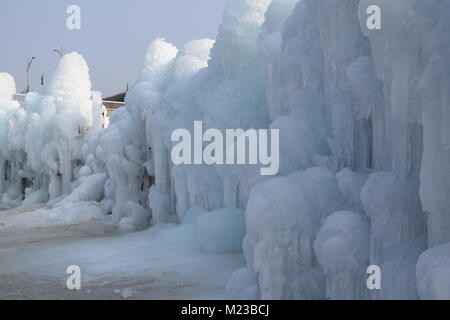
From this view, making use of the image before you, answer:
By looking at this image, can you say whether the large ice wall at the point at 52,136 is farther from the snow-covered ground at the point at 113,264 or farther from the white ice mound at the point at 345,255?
the white ice mound at the point at 345,255

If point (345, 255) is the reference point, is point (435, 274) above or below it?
above

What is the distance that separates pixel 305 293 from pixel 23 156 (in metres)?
21.2

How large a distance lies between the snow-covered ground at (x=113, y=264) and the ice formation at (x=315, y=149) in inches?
29.7

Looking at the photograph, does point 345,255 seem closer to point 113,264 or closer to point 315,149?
point 315,149

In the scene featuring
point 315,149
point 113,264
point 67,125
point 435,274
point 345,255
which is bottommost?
point 113,264

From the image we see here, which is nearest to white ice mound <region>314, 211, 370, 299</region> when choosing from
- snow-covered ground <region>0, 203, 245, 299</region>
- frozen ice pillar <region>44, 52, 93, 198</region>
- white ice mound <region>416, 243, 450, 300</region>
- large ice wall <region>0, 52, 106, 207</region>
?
white ice mound <region>416, 243, 450, 300</region>

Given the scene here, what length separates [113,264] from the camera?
31.9 feet

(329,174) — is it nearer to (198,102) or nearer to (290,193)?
(290,193)

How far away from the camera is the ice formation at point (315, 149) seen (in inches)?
182

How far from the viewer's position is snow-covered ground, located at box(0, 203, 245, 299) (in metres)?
7.86

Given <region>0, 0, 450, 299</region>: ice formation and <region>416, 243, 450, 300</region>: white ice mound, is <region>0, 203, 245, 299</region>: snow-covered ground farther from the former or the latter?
<region>416, 243, 450, 300</region>: white ice mound

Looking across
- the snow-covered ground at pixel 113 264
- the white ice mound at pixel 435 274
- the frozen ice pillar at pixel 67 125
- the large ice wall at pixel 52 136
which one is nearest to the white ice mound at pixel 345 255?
the white ice mound at pixel 435 274

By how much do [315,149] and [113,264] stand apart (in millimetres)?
4436

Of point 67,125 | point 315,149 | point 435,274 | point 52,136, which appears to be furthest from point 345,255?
point 52,136
